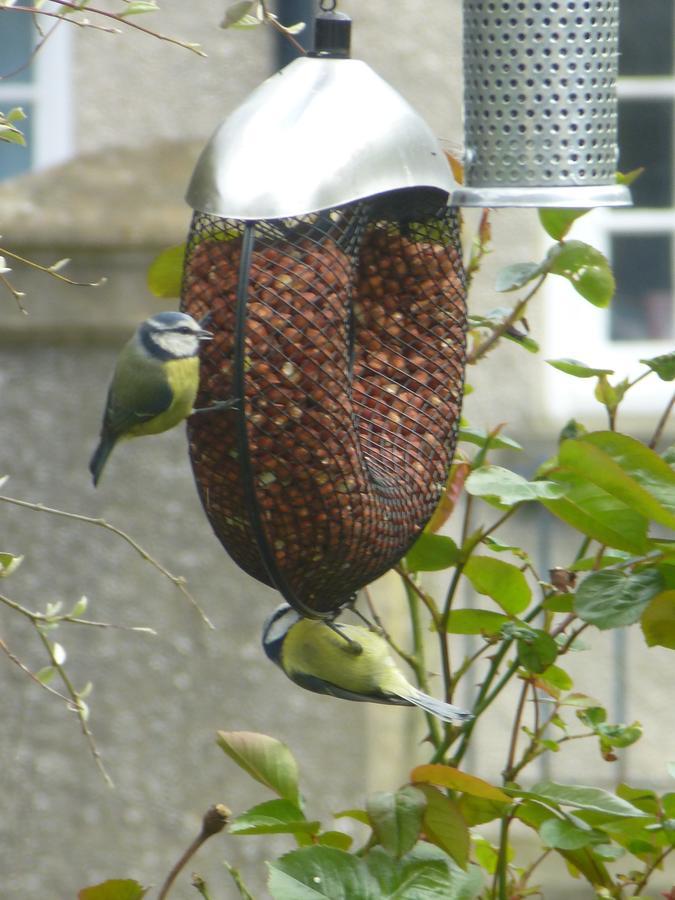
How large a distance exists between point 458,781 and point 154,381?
0.48m

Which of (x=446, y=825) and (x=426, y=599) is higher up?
(x=426, y=599)

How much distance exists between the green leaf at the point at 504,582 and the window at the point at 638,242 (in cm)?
304

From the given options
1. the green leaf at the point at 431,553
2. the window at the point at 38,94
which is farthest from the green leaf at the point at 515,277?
the window at the point at 38,94

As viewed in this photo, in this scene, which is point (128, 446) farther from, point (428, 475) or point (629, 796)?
point (629, 796)

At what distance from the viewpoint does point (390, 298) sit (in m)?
1.50

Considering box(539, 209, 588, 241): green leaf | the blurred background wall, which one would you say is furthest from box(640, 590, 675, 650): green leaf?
the blurred background wall

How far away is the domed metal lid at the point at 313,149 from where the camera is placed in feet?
4.13

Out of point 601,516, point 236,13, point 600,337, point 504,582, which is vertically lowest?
point 600,337

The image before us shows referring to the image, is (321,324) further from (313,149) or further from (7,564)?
(7,564)

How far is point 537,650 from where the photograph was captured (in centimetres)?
133

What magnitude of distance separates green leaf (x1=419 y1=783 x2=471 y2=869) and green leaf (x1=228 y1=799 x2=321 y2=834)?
96 millimetres

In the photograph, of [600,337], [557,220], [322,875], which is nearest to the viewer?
[322,875]

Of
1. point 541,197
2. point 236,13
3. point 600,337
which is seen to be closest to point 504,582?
point 541,197

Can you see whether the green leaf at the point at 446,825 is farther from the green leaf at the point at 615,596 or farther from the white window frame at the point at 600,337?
the white window frame at the point at 600,337
